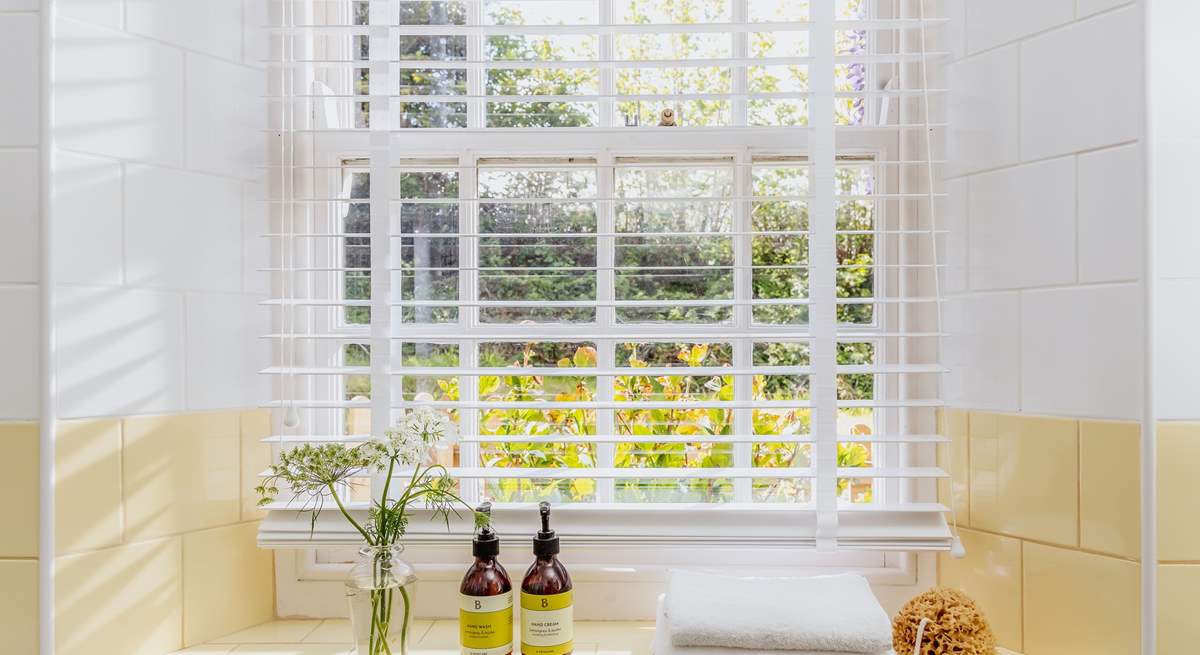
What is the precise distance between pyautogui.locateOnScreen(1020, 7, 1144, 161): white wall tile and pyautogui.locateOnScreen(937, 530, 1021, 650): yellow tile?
572mm

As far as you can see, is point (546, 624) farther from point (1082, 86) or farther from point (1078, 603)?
point (1082, 86)

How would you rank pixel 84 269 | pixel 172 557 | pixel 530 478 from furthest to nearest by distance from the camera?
1. pixel 530 478
2. pixel 172 557
3. pixel 84 269

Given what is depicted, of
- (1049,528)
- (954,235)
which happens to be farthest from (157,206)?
(1049,528)

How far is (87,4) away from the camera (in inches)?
40.3

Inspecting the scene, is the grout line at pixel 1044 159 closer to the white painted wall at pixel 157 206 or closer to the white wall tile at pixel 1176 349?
the white wall tile at pixel 1176 349

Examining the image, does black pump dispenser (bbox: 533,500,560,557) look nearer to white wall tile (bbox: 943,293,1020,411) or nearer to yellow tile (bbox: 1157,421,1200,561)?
white wall tile (bbox: 943,293,1020,411)

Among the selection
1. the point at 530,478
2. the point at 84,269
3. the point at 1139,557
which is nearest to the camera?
the point at 1139,557

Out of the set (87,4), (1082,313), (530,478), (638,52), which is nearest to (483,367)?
(530,478)

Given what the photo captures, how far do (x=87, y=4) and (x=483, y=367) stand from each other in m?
0.76

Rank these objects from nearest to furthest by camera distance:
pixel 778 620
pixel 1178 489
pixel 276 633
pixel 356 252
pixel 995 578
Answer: pixel 1178 489
pixel 778 620
pixel 995 578
pixel 276 633
pixel 356 252

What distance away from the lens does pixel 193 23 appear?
115cm

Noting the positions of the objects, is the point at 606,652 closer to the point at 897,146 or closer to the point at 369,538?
the point at 369,538

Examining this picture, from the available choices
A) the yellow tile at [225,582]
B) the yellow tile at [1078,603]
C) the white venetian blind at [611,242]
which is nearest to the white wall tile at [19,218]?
the white venetian blind at [611,242]

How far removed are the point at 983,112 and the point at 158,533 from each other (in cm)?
139
